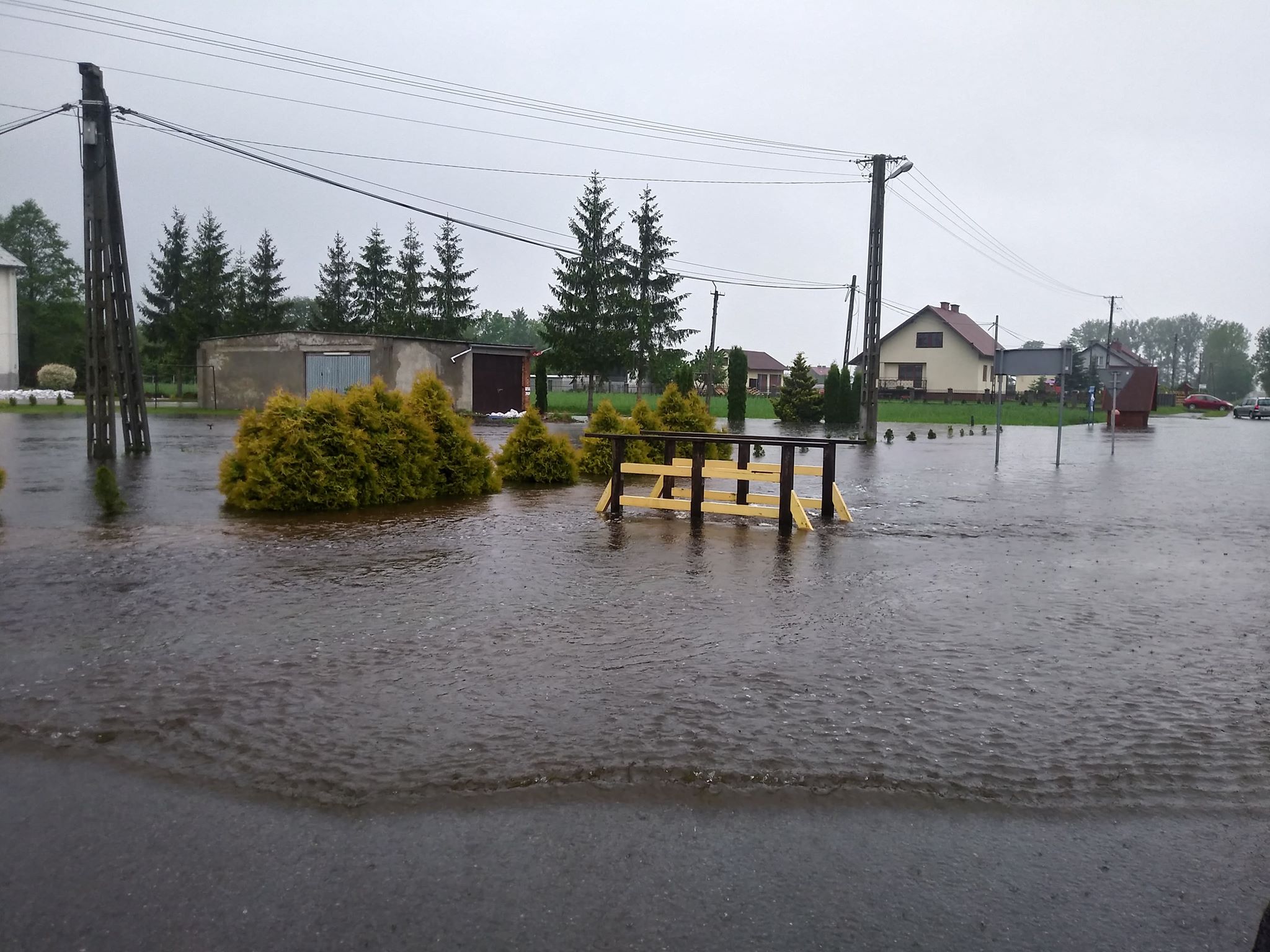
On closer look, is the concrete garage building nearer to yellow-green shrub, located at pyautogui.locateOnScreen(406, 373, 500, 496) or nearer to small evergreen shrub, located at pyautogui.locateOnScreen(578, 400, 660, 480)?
small evergreen shrub, located at pyautogui.locateOnScreen(578, 400, 660, 480)

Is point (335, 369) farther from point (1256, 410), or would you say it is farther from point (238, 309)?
point (1256, 410)

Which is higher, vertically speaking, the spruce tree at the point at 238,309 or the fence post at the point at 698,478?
the spruce tree at the point at 238,309

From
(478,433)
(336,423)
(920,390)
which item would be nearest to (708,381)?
(478,433)

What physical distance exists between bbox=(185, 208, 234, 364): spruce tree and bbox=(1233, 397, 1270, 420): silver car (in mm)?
67624

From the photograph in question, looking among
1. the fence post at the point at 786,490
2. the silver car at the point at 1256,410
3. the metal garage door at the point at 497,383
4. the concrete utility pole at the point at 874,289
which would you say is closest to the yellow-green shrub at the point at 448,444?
the fence post at the point at 786,490

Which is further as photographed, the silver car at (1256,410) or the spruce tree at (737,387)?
the silver car at (1256,410)

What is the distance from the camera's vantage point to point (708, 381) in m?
55.0

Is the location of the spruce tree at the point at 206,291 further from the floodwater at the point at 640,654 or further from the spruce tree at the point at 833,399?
the floodwater at the point at 640,654

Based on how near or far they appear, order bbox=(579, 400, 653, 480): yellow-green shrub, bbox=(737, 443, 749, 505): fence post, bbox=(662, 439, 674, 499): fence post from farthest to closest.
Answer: bbox=(579, 400, 653, 480): yellow-green shrub → bbox=(662, 439, 674, 499): fence post → bbox=(737, 443, 749, 505): fence post

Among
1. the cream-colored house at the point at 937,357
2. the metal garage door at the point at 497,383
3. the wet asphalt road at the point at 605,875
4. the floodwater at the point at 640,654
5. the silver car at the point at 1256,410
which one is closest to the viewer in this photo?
the wet asphalt road at the point at 605,875

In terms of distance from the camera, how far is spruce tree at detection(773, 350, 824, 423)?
1843 inches

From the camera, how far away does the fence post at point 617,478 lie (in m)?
12.6

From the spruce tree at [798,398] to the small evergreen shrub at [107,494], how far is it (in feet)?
120

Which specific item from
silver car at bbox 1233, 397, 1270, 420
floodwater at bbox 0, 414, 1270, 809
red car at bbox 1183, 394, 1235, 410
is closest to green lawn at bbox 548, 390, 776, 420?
silver car at bbox 1233, 397, 1270, 420
